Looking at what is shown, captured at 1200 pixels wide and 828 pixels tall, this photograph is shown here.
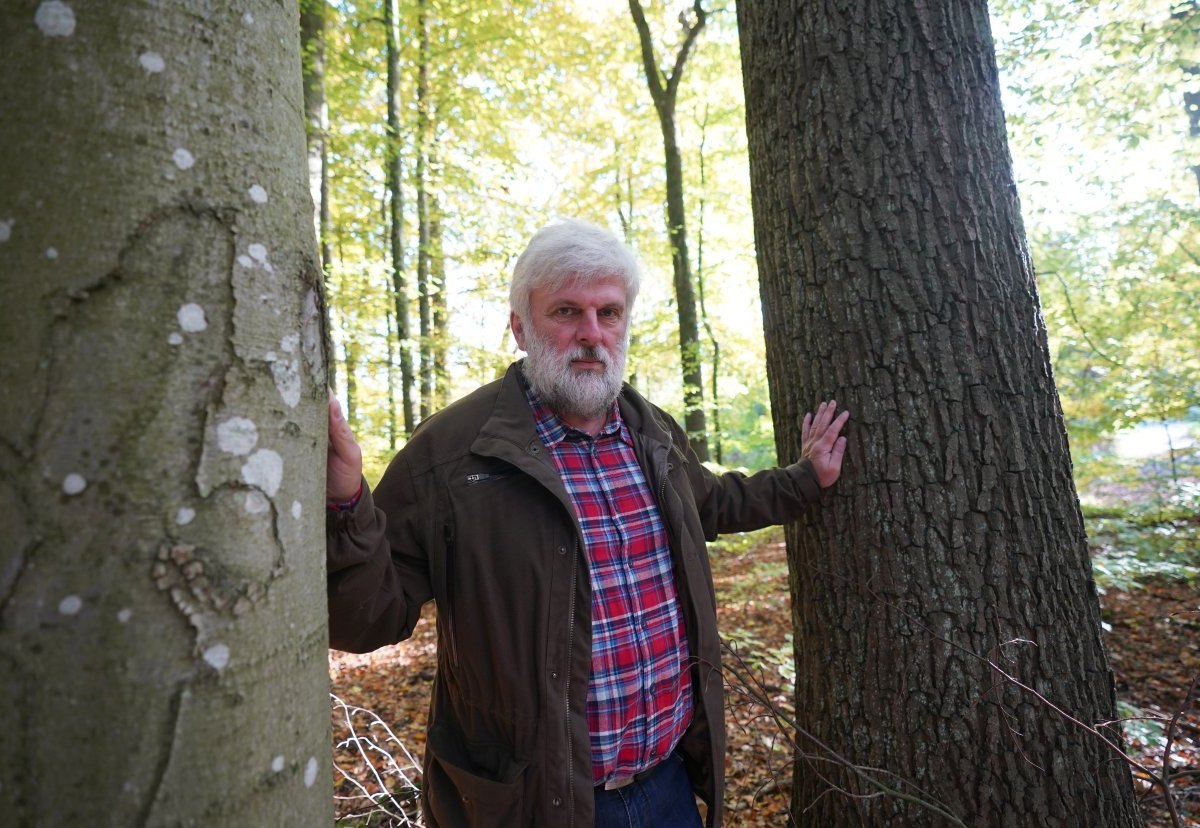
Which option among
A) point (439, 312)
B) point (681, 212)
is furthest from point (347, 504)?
point (681, 212)

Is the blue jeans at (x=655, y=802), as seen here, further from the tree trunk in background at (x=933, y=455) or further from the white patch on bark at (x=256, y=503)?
the white patch on bark at (x=256, y=503)

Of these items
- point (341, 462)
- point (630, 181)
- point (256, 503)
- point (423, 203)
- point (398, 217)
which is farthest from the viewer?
point (630, 181)

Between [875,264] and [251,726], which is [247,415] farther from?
[875,264]

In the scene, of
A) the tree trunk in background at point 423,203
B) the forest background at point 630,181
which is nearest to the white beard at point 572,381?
the forest background at point 630,181

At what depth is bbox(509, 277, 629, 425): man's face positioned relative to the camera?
2092 millimetres

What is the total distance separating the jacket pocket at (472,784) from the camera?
5.51 ft

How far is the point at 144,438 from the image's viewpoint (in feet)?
2.15

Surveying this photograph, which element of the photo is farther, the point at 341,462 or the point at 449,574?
the point at 449,574

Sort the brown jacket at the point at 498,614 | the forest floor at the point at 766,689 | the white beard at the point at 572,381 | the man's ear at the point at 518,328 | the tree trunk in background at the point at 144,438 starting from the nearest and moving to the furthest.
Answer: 1. the tree trunk in background at the point at 144,438
2. the brown jacket at the point at 498,614
3. the white beard at the point at 572,381
4. the man's ear at the point at 518,328
5. the forest floor at the point at 766,689

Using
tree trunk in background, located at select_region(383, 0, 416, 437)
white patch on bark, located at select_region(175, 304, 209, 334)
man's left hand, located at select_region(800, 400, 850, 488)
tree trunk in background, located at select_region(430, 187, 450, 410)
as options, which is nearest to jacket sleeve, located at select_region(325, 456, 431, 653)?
white patch on bark, located at select_region(175, 304, 209, 334)

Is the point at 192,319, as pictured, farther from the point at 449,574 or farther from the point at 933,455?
the point at 933,455

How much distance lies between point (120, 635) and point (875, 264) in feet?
7.16

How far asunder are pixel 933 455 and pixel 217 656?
2049mm

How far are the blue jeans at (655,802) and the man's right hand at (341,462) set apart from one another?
1.24 metres
